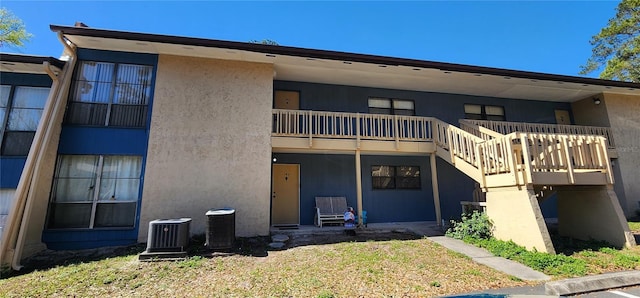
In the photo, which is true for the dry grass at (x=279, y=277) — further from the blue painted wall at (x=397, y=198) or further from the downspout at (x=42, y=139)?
the blue painted wall at (x=397, y=198)

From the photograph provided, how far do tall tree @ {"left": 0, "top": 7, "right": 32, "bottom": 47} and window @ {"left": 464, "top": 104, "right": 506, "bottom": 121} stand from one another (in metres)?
19.4

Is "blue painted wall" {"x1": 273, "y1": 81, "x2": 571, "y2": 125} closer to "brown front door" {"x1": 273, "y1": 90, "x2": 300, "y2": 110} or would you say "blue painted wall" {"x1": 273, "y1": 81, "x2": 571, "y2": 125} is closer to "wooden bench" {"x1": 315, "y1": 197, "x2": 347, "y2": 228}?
"brown front door" {"x1": 273, "y1": 90, "x2": 300, "y2": 110}

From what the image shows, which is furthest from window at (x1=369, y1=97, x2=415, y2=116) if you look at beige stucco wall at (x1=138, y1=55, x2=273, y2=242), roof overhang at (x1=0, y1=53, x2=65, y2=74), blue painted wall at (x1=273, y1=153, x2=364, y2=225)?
roof overhang at (x1=0, y1=53, x2=65, y2=74)

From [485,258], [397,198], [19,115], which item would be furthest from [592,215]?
[19,115]

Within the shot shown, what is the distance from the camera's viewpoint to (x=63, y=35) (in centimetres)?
741

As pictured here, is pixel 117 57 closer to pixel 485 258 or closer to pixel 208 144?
pixel 208 144

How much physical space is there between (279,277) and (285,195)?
5104mm

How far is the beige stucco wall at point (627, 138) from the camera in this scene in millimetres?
11201

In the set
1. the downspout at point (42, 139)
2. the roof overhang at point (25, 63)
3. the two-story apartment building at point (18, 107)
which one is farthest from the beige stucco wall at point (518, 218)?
the roof overhang at point (25, 63)

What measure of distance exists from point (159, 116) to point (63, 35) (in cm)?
313

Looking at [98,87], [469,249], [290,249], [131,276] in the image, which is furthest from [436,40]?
[131,276]

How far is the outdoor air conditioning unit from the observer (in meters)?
6.17

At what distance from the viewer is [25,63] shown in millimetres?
7250

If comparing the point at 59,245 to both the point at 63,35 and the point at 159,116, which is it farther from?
the point at 63,35
